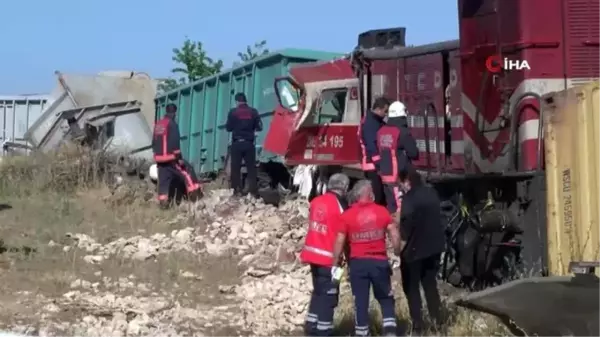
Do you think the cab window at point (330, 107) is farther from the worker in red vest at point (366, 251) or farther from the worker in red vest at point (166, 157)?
the worker in red vest at point (366, 251)

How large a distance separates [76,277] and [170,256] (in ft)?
5.40

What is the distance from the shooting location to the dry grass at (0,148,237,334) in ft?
37.0

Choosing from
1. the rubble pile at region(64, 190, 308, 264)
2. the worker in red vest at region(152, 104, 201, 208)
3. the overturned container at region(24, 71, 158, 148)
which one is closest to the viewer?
the rubble pile at region(64, 190, 308, 264)

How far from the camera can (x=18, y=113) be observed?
30.8 m

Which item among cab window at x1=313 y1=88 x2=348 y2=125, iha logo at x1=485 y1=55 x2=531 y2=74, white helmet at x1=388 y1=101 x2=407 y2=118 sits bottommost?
white helmet at x1=388 y1=101 x2=407 y2=118

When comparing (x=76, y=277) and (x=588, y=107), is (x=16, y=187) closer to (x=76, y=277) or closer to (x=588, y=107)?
(x=76, y=277)

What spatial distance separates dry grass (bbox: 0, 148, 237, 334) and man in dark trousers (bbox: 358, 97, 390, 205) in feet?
6.36

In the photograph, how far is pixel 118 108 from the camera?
2556 cm

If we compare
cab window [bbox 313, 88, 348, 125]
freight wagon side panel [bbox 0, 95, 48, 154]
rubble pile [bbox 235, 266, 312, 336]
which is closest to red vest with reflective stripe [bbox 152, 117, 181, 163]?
→ cab window [bbox 313, 88, 348, 125]

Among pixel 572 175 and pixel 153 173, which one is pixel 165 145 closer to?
pixel 153 173

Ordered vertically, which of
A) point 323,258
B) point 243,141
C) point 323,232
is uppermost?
point 243,141

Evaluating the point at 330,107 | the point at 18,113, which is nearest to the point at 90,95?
the point at 18,113

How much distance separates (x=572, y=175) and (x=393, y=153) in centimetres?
383

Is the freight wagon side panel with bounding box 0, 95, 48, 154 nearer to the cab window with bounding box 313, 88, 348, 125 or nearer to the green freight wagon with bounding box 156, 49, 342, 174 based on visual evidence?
the green freight wagon with bounding box 156, 49, 342, 174
